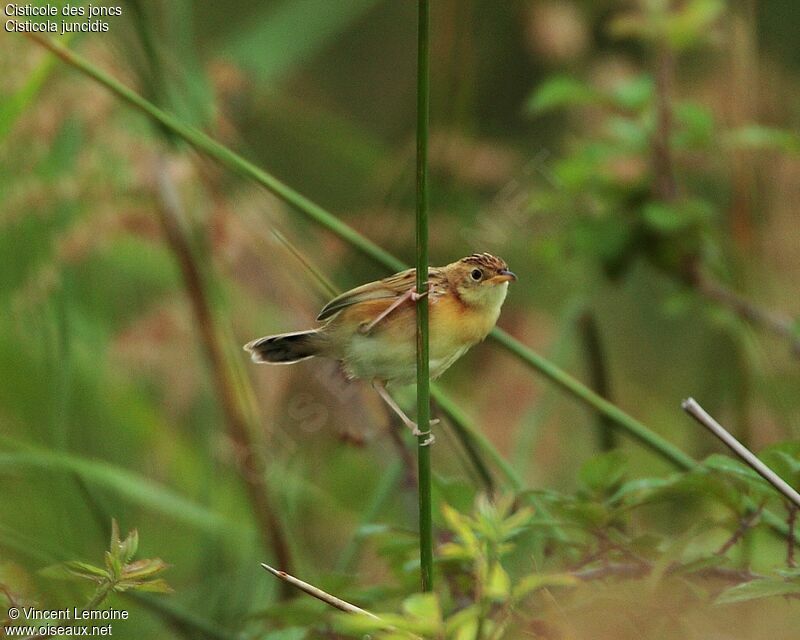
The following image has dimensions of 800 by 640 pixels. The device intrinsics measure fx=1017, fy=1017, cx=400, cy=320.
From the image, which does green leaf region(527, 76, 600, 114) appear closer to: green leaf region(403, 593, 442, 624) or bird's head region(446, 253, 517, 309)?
bird's head region(446, 253, 517, 309)

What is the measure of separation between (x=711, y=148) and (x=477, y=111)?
2.12 metres

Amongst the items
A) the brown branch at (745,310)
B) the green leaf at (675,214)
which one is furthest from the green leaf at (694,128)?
the brown branch at (745,310)

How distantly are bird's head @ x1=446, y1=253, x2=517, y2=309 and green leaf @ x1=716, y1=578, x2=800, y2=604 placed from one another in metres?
A: 0.42

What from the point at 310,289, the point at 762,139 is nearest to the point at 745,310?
the point at 762,139

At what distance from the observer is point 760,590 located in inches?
44.8

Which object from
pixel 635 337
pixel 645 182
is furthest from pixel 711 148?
pixel 635 337

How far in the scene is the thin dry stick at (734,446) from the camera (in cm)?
108

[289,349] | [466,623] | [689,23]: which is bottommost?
[466,623]

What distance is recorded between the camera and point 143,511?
9.45 ft

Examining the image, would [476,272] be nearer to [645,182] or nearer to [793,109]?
[645,182]

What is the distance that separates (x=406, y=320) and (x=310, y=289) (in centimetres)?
123

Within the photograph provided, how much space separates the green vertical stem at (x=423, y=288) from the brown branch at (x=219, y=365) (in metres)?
1.27

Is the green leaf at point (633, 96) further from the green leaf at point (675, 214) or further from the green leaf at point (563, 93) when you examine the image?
the green leaf at point (675, 214)

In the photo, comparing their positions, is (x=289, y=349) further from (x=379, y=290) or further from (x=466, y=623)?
(x=466, y=623)
